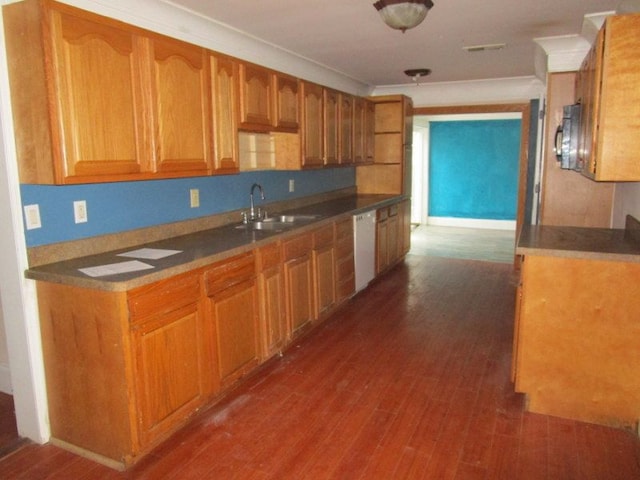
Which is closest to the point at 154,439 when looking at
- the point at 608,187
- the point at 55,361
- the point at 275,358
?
the point at 55,361

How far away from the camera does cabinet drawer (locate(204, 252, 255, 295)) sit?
2.58 meters

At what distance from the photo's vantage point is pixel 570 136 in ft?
10.1

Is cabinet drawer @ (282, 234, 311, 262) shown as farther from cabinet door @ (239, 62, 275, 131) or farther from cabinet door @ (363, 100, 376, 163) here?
cabinet door @ (363, 100, 376, 163)

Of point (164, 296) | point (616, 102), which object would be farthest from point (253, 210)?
point (616, 102)

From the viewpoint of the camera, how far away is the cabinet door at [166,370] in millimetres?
2172

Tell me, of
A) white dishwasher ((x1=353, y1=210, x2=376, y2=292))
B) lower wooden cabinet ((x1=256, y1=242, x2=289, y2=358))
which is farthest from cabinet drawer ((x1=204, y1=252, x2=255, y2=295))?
white dishwasher ((x1=353, y1=210, x2=376, y2=292))

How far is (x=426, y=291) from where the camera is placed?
5.02 m

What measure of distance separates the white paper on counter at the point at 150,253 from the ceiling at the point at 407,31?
1547 millimetres

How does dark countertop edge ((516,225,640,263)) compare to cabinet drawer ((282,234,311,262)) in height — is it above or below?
above

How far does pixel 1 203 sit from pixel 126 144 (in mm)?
625

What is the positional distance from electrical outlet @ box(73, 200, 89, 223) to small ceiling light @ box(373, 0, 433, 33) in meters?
1.88

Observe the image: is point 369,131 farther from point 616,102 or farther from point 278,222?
point 616,102

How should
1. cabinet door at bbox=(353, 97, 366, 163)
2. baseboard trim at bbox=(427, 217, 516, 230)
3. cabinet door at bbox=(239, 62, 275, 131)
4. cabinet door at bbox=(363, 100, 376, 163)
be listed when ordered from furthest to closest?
baseboard trim at bbox=(427, 217, 516, 230) < cabinet door at bbox=(363, 100, 376, 163) < cabinet door at bbox=(353, 97, 366, 163) < cabinet door at bbox=(239, 62, 275, 131)

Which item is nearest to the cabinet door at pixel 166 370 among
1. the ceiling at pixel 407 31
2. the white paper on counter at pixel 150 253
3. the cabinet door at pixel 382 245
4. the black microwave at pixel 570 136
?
the white paper on counter at pixel 150 253
